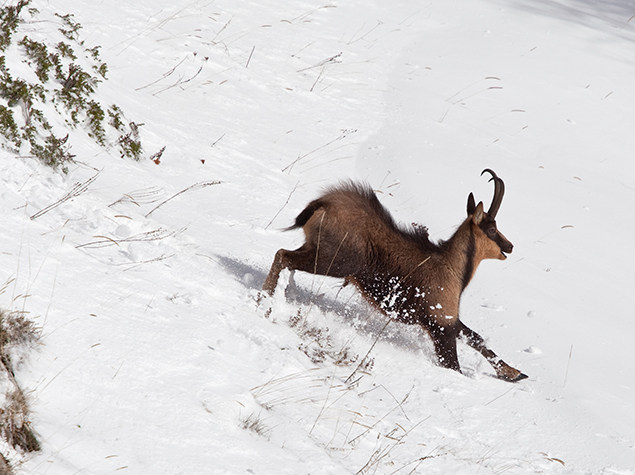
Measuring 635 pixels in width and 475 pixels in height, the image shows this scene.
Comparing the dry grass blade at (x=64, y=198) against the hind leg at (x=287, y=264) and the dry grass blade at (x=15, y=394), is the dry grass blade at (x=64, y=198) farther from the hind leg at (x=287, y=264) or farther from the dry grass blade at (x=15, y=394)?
the hind leg at (x=287, y=264)

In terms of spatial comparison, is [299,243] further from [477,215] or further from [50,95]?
[50,95]

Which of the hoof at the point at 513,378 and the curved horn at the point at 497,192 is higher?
the curved horn at the point at 497,192

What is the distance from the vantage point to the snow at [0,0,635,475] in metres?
2.77

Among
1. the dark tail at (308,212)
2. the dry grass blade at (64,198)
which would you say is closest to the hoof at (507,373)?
the dark tail at (308,212)

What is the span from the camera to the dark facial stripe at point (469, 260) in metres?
5.07

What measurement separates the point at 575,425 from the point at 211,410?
9.21 feet

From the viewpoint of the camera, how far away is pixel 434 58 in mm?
11969

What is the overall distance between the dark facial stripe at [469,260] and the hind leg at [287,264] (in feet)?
4.51

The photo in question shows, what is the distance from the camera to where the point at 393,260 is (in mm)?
4785

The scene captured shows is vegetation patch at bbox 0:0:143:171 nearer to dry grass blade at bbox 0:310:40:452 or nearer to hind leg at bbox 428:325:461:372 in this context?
dry grass blade at bbox 0:310:40:452

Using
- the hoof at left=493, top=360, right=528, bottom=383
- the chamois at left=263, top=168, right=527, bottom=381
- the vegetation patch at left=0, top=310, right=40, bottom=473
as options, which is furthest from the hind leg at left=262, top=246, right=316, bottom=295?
the vegetation patch at left=0, top=310, right=40, bottom=473

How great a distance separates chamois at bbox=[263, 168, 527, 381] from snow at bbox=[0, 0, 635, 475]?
0.73 feet

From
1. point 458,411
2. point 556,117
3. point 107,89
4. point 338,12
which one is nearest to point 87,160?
point 107,89

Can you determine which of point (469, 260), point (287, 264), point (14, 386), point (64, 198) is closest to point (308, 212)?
point (287, 264)
